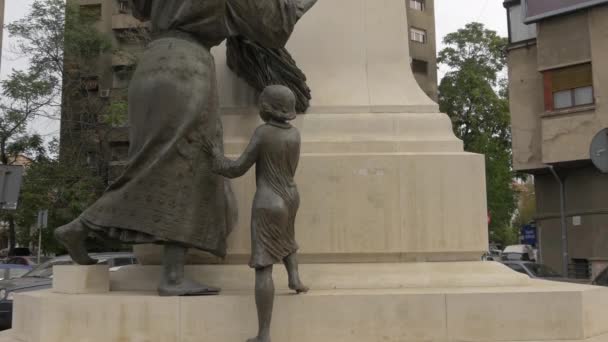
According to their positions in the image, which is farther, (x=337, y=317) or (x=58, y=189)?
(x=58, y=189)

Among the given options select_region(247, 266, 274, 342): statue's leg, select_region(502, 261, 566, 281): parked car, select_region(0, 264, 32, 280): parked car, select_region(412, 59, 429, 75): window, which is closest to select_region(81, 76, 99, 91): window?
select_region(0, 264, 32, 280): parked car

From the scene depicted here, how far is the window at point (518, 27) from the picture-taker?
27328 mm

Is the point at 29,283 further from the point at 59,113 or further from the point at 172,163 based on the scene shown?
the point at 59,113

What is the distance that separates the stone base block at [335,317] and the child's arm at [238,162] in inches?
30.8

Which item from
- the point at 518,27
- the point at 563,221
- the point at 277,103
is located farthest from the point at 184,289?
the point at 518,27

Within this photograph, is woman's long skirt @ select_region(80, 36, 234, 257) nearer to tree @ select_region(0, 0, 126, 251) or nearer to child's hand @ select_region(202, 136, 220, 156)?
child's hand @ select_region(202, 136, 220, 156)

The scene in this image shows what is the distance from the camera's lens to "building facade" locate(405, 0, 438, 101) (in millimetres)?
40688

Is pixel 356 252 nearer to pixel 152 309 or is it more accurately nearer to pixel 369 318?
pixel 369 318

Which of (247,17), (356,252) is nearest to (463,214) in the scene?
(356,252)

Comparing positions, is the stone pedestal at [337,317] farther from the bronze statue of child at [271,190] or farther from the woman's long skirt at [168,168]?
the woman's long skirt at [168,168]

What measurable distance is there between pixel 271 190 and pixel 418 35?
39.6 metres

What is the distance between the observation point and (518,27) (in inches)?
1099

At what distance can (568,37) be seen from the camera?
2470 centimetres

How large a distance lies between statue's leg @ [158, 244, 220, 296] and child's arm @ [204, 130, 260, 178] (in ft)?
1.97
